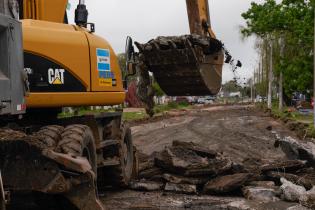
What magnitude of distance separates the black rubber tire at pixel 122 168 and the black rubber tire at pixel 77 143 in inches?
73.2

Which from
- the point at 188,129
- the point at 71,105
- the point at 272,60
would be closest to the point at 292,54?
the point at 272,60

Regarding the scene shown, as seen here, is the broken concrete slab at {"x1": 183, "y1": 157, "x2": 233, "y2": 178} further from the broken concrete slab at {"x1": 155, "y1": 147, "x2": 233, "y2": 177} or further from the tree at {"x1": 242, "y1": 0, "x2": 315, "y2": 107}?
the tree at {"x1": 242, "y1": 0, "x2": 315, "y2": 107}

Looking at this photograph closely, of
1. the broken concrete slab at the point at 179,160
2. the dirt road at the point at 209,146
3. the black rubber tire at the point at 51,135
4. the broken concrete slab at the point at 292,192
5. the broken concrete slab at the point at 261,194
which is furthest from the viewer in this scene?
the broken concrete slab at the point at 179,160

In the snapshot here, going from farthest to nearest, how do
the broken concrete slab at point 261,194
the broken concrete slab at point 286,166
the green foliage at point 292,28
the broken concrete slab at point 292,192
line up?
1. the green foliage at point 292,28
2. the broken concrete slab at point 286,166
3. the broken concrete slab at point 261,194
4. the broken concrete slab at point 292,192

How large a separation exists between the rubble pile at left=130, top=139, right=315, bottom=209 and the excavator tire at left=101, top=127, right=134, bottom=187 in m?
0.30

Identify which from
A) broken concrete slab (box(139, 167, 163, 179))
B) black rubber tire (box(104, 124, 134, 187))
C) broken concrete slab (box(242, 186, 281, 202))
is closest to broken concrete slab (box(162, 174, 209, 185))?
broken concrete slab (box(139, 167, 163, 179))

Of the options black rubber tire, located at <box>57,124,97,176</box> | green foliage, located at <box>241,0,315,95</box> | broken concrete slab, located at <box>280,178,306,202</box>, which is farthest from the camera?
green foliage, located at <box>241,0,315,95</box>

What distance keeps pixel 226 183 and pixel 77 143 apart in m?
3.73

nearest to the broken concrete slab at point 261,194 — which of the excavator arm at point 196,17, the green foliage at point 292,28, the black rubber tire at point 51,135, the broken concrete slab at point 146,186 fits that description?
the broken concrete slab at point 146,186

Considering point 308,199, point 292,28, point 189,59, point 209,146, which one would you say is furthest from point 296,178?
point 292,28

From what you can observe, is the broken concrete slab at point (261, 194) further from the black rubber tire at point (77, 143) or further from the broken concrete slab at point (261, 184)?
the black rubber tire at point (77, 143)

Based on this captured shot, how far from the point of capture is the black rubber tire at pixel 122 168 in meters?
9.82

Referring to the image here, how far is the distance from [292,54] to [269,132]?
21.5m

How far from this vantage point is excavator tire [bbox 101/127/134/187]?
31.9 feet
